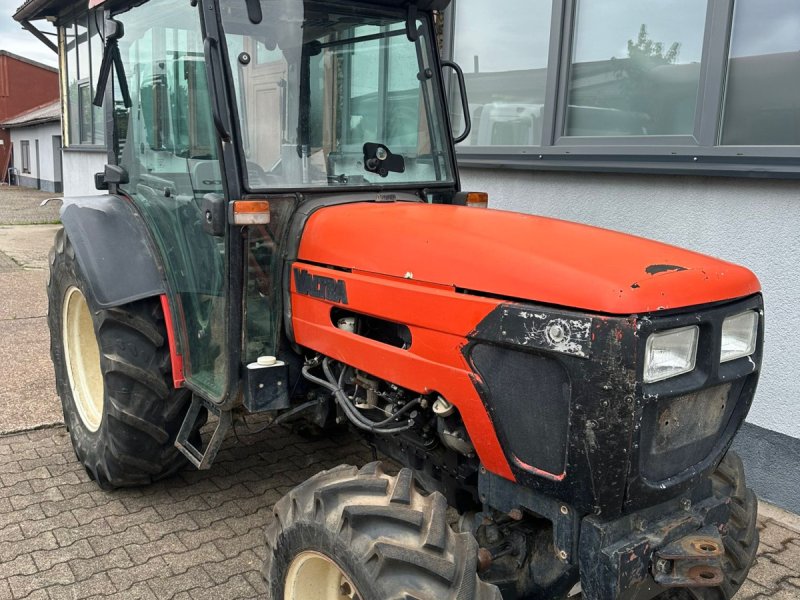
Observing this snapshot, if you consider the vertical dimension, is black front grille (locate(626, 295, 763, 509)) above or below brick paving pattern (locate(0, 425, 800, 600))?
above

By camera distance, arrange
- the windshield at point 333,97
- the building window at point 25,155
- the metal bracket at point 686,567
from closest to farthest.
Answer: the metal bracket at point 686,567 → the windshield at point 333,97 → the building window at point 25,155

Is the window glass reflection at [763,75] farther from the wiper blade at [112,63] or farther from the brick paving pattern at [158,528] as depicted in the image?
the wiper blade at [112,63]

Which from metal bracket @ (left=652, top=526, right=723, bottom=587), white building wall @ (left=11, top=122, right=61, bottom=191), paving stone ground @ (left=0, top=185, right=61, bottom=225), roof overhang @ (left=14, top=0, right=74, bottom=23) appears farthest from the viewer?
white building wall @ (left=11, top=122, right=61, bottom=191)

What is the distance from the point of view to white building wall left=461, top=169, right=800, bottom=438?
344 centimetres

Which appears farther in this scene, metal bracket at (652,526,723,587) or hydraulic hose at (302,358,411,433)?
hydraulic hose at (302,358,411,433)

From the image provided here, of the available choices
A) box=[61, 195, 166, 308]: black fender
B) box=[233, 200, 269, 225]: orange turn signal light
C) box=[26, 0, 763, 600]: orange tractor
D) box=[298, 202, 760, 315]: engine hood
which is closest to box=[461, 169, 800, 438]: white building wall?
box=[26, 0, 763, 600]: orange tractor

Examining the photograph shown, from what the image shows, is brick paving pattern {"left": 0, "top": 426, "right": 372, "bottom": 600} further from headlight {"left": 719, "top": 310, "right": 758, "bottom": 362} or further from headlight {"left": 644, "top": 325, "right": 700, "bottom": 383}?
headlight {"left": 719, "top": 310, "right": 758, "bottom": 362}

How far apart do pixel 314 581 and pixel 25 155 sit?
29.7 m

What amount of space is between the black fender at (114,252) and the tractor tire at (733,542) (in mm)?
2223

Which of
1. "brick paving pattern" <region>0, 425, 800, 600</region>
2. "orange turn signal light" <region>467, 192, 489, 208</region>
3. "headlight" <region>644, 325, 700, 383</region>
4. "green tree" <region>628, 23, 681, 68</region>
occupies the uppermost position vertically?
"green tree" <region>628, 23, 681, 68</region>

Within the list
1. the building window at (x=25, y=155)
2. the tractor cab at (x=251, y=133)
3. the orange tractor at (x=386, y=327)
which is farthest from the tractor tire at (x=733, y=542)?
the building window at (x=25, y=155)

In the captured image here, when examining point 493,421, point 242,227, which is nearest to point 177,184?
point 242,227

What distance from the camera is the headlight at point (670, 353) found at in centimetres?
173

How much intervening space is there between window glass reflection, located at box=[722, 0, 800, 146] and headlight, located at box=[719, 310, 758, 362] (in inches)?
75.6
